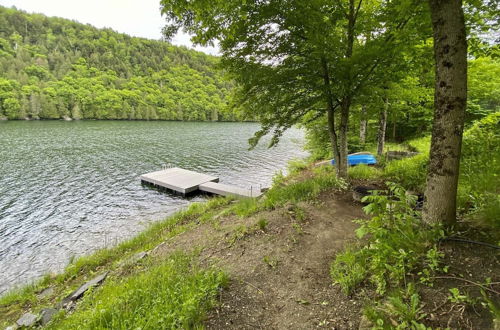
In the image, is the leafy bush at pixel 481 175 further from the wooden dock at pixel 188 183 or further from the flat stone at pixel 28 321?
the wooden dock at pixel 188 183

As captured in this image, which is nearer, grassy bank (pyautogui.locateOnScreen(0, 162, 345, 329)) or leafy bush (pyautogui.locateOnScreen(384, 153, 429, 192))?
grassy bank (pyautogui.locateOnScreen(0, 162, 345, 329))

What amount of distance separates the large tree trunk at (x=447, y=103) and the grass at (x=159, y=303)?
10.0 ft

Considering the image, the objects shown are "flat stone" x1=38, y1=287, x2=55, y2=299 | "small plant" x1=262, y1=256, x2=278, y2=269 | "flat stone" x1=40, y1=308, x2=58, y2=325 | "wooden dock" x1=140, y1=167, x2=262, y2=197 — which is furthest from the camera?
"wooden dock" x1=140, y1=167, x2=262, y2=197

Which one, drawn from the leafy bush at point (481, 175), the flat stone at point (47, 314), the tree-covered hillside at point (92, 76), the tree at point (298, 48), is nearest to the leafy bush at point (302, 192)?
the tree at point (298, 48)

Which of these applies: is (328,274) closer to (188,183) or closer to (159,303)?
(159,303)

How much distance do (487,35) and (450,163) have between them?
147 inches

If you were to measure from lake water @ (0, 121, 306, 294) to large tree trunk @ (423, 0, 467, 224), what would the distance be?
1052 cm

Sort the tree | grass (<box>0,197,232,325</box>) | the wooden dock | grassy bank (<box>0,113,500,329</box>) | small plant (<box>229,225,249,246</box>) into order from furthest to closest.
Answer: the wooden dock
grass (<box>0,197,232,325</box>)
small plant (<box>229,225,249,246</box>)
the tree
grassy bank (<box>0,113,500,329</box>)

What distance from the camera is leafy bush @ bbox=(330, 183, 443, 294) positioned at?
99.3 inches

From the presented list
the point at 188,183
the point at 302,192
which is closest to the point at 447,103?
the point at 302,192

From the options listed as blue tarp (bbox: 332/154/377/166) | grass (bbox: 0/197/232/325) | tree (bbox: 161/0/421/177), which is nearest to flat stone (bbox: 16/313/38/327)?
grass (bbox: 0/197/232/325)

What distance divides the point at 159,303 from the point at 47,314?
3.10m

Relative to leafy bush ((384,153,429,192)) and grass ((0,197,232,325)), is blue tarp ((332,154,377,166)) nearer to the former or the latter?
leafy bush ((384,153,429,192))

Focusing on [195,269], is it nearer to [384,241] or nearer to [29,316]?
[384,241]
